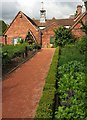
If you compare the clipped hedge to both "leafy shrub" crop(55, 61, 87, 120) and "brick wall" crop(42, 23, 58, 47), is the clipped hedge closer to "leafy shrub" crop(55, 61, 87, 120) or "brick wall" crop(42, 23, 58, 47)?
"leafy shrub" crop(55, 61, 87, 120)

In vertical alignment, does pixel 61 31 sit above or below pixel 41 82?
above

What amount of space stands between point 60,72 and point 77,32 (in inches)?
1114

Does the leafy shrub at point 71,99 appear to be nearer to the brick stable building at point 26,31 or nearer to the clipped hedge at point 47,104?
the clipped hedge at point 47,104

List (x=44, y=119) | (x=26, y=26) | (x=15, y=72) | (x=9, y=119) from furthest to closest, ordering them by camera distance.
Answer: (x=26, y=26) → (x=15, y=72) → (x=9, y=119) → (x=44, y=119)

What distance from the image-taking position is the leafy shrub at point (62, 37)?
40.7 meters

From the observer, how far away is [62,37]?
40.6 m

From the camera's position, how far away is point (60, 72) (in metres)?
15.9

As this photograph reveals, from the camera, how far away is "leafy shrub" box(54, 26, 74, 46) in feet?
133

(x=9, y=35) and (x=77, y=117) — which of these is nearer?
(x=77, y=117)

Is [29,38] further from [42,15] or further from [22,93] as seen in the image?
[22,93]

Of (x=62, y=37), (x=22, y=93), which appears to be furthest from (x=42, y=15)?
(x=22, y=93)

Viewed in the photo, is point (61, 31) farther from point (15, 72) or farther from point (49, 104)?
point (49, 104)

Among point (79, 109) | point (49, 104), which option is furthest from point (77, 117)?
point (49, 104)

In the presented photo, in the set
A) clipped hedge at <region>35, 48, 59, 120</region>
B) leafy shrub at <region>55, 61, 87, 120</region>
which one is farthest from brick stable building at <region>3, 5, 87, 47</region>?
clipped hedge at <region>35, 48, 59, 120</region>
